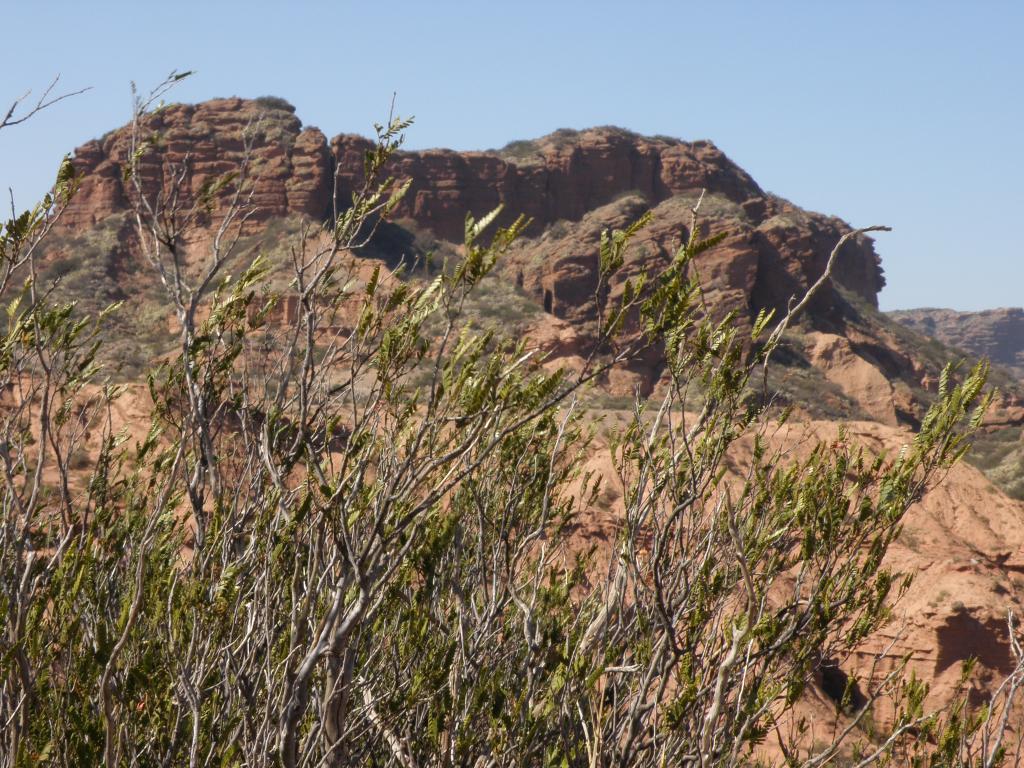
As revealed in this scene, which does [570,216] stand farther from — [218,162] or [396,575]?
[396,575]

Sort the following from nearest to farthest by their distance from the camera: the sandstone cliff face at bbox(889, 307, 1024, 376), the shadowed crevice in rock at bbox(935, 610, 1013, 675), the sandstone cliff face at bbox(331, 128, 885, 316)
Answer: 1. the shadowed crevice in rock at bbox(935, 610, 1013, 675)
2. the sandstone cliff face at bbox(331, 128, 885, 316)
3. the sandstone cliff face at bbox(889, 307, 1024, 376)

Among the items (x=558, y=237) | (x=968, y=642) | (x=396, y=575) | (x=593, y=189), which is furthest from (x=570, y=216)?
(x=396, y=575)

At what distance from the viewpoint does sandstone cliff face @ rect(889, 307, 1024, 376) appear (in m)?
123

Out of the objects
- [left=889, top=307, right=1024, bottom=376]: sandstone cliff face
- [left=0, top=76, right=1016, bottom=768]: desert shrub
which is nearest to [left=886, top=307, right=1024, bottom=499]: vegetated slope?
Answer: [left=889, top=307, right=1024, bottom=376]: sandstone cliff face

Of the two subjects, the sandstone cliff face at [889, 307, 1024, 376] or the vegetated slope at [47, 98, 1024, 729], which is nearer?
the vegetated slope at [47, 98, 1024, 729]

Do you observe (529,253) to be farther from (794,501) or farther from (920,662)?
(794,501)

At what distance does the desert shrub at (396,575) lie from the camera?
2926 mm

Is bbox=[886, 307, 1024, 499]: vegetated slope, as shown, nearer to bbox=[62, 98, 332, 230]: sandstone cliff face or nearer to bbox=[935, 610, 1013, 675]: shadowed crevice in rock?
bbox=[62, 98, 332, 230]: sandstone cliff face

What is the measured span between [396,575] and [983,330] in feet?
457

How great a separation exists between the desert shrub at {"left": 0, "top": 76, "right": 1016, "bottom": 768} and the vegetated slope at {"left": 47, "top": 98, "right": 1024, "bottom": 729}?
22.8m

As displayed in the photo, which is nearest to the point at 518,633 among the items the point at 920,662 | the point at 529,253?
the point at 920,662

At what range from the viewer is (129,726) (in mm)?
3336

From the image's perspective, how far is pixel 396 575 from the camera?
4.36 m

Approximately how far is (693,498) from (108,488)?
298 centimetres
